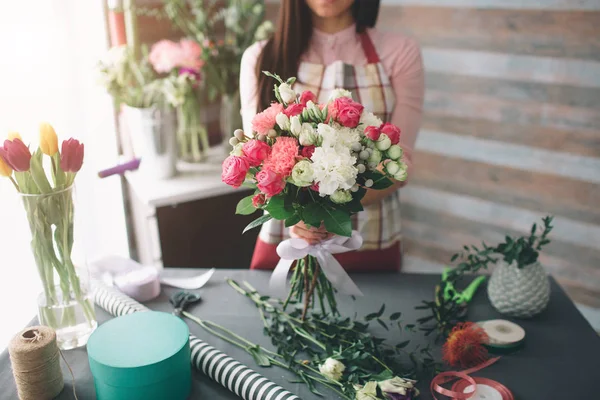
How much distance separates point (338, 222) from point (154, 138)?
4.55 ft

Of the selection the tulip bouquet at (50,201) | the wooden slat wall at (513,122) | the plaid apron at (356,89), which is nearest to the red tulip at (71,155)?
the tulip bouquet at (50,201)

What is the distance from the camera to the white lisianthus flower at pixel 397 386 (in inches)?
41.4

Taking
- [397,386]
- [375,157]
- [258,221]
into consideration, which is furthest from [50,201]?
[397,386]

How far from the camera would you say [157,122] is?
225cm

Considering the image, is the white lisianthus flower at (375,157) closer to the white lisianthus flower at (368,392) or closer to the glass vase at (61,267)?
the white lisianthus flower at (368,392)

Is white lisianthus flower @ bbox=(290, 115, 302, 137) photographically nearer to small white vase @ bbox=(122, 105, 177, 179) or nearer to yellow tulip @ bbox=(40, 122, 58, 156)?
yellow tulip @ bbox=(40, 122, 58, 156)

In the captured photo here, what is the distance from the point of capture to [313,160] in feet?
3.38

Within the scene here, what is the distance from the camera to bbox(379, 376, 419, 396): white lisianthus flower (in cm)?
105

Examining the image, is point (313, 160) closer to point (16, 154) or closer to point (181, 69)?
point (16, 154)

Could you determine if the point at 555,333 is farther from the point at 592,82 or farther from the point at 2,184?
the point at 2,184

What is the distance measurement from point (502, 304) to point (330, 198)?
57cm

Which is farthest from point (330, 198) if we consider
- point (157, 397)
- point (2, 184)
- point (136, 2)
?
point (136, 2)

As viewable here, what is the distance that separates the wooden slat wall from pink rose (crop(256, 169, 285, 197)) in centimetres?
161

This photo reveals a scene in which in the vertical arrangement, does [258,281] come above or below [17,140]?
below
